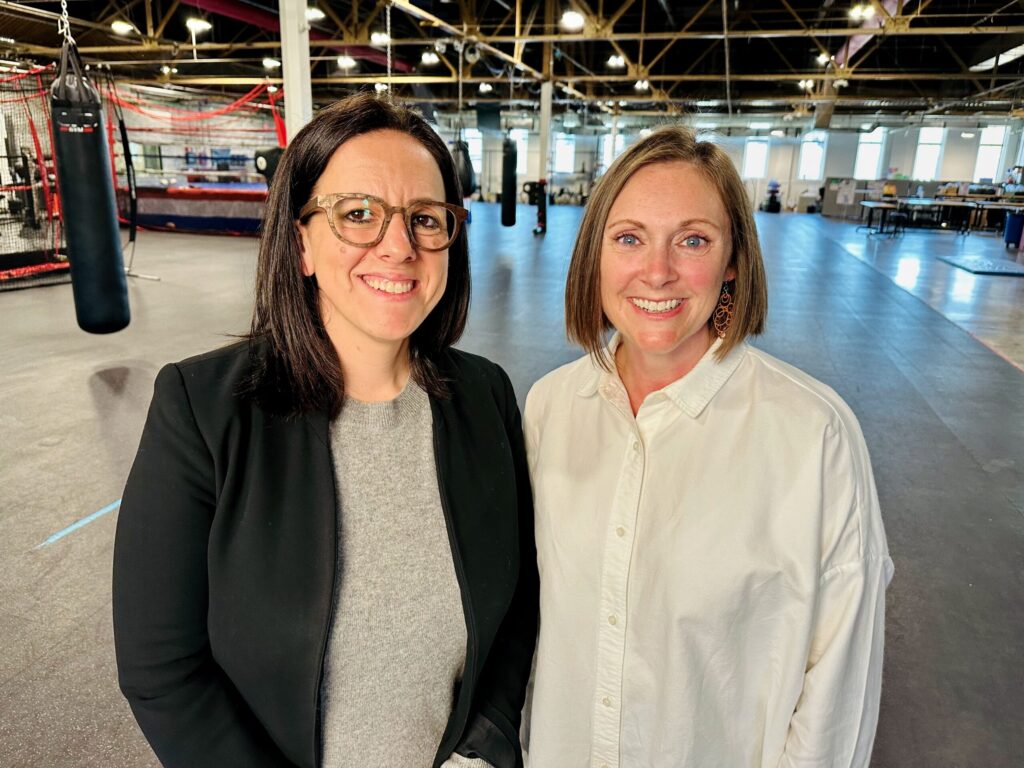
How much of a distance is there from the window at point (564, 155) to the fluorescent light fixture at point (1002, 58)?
→ 15221mm

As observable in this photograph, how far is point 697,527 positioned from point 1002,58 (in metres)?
16.3

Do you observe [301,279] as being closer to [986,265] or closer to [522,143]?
[986,265]

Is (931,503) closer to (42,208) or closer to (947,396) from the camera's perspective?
(947,396)

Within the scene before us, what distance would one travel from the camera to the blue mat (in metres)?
11.0

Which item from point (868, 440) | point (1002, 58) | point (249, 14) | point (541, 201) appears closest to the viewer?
point (868, 440)

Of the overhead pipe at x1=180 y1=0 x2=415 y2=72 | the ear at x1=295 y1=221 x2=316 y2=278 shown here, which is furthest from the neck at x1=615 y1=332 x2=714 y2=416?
the overhead pipe at x1=180 y1=0 x2=415 y2=72

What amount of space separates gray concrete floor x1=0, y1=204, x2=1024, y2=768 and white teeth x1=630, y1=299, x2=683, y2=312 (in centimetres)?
77

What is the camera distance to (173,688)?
97 centimetres

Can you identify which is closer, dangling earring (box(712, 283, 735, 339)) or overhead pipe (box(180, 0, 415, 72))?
dangling earring (box(712, 283, 735, 339))

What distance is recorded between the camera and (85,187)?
14.6 feet

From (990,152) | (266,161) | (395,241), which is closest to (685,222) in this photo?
(395,241)

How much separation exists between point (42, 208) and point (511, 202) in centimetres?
803

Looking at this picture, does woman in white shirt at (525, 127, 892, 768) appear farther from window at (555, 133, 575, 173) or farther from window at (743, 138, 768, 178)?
window at (743, 138, 768, 178)

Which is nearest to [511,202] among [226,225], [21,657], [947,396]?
[226,225]
